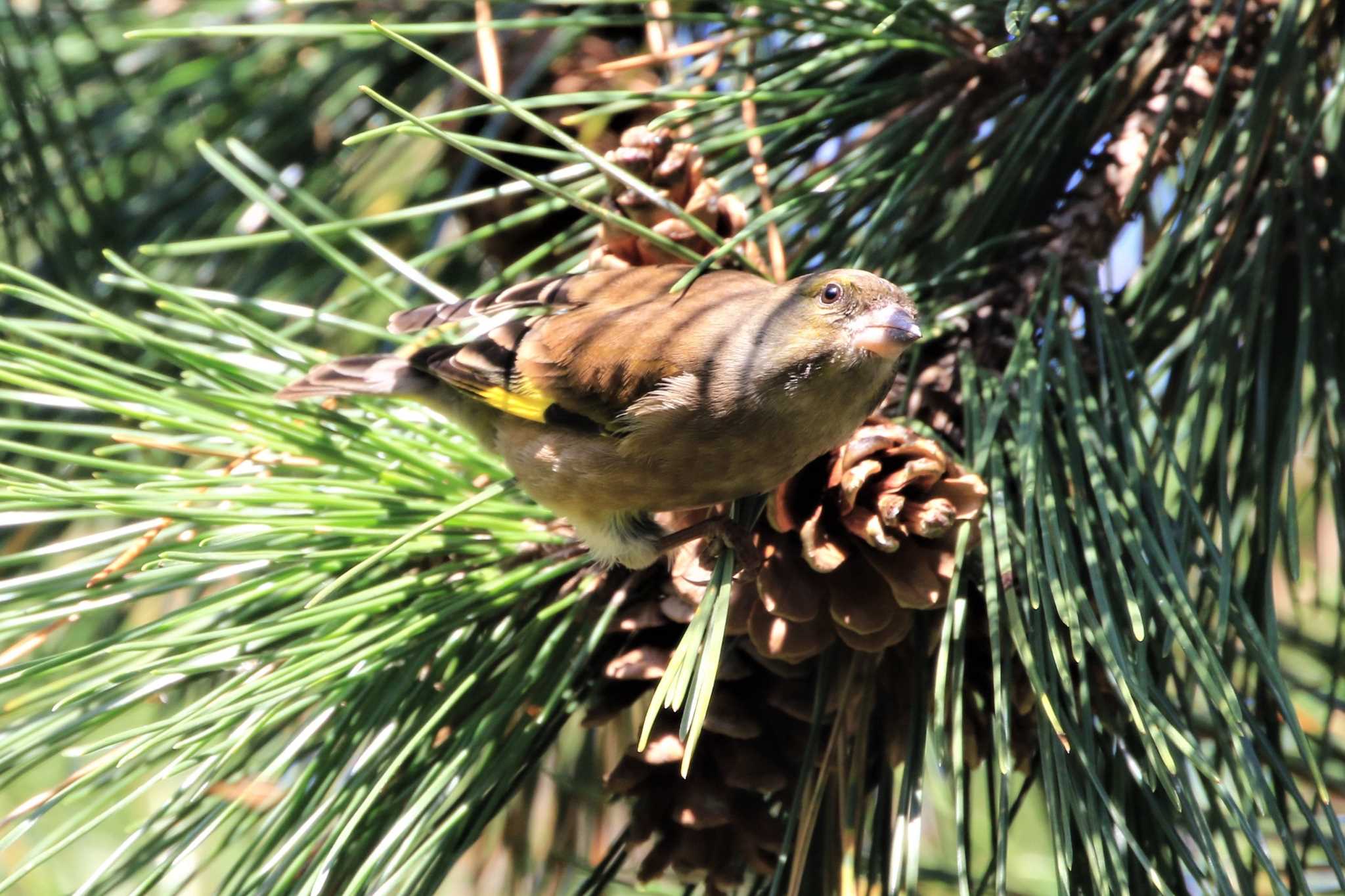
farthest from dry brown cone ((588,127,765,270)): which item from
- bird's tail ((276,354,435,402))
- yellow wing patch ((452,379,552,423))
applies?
bird's tail ((276,354,435,402))

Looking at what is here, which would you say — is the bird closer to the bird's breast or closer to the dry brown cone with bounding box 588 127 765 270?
the bird's breast

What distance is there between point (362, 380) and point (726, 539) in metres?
0.82

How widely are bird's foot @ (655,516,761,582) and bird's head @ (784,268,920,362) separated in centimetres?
33

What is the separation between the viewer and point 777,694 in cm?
169

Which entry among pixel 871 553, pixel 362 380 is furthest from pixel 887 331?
pixel 362 380

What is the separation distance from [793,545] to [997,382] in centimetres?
38

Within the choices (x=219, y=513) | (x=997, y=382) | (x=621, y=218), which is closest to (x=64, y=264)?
(x=219, y=513)

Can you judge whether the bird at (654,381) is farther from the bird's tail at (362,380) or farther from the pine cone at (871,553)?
the pine cone at (871,553)

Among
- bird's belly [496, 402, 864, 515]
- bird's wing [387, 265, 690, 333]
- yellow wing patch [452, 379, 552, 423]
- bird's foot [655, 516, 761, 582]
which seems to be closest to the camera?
bird's foot [655, 516, 761, 582]

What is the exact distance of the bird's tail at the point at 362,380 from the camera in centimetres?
189

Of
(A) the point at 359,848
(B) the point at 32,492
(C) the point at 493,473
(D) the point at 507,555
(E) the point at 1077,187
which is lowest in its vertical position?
(A) the point at 359,848

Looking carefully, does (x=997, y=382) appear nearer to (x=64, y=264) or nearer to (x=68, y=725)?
(x=68, y=725)

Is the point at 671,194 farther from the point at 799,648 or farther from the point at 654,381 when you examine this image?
the point at 799,648

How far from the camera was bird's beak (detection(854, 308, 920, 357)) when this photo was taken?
170 centimetres
